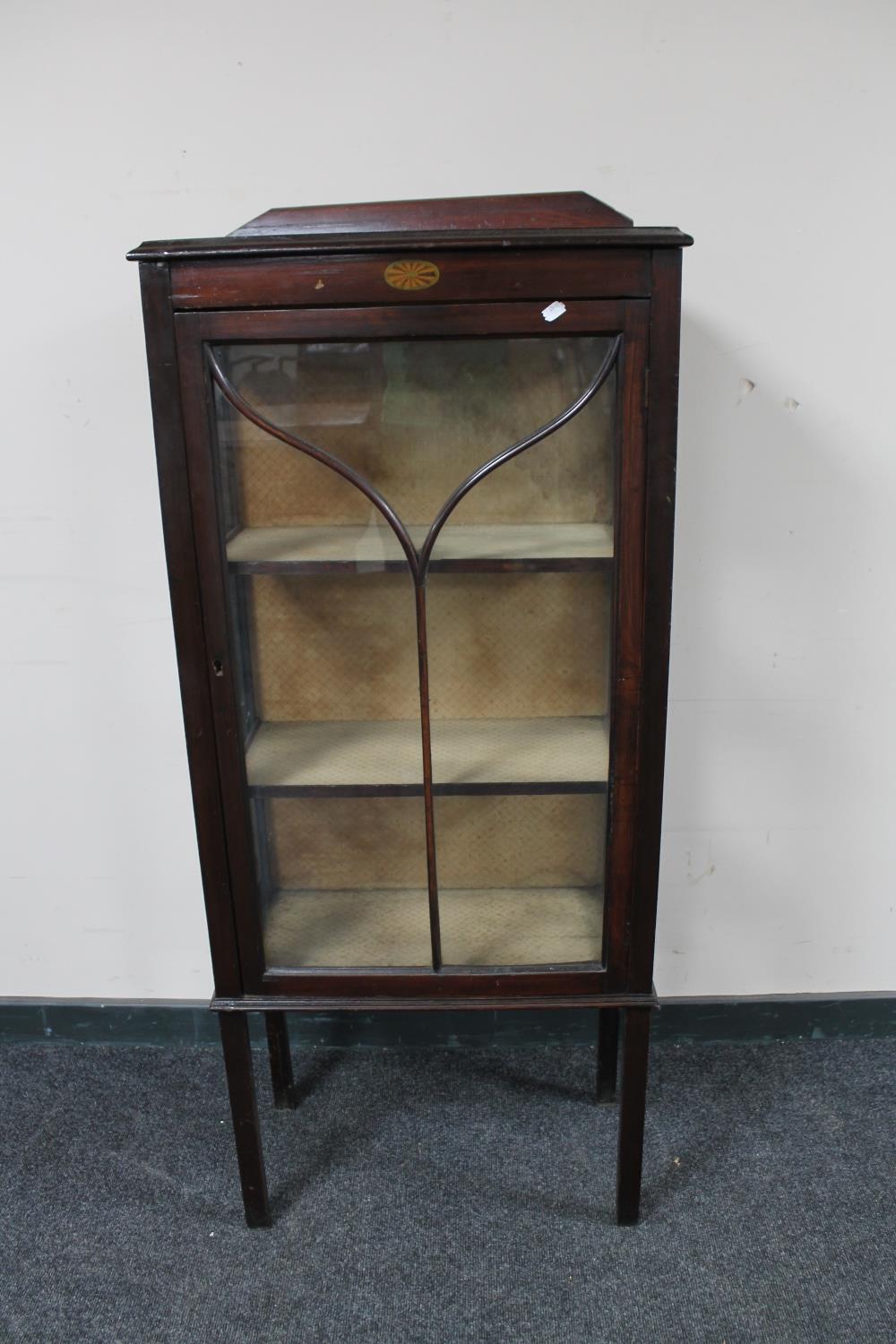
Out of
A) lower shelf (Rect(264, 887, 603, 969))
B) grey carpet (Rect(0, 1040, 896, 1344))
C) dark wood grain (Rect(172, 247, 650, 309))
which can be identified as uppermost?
dark wood grain (Rect(172, 247, 650, 309))

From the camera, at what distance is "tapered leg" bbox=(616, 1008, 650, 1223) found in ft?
3.50

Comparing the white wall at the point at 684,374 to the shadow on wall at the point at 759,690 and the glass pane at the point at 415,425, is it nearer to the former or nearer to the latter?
the shadow on wall at the point at 759,690

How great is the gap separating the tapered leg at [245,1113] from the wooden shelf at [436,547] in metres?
0.51

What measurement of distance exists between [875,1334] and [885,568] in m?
0.84

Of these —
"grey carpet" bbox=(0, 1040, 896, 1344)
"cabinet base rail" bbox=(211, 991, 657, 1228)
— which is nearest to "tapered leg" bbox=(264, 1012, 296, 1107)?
"grey carpet" bbox=(0, 1040, 896, 1344)

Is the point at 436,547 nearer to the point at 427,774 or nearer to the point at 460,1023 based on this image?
the point at 427,774

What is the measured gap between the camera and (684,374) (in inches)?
45.9

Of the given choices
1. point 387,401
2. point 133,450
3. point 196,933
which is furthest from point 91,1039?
point 387,401

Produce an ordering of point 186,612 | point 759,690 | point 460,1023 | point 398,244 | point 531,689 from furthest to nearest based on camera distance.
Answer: point 460,1023, point 759,690, point 531,689, point 186,612, point 398,244

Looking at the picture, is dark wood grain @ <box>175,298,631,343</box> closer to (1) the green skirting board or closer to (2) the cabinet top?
(2) the cabinet top

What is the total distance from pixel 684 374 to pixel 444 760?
545mm

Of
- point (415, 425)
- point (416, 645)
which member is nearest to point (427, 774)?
point (416, 645)

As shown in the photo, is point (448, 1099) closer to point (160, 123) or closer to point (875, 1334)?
point (875, 1334)

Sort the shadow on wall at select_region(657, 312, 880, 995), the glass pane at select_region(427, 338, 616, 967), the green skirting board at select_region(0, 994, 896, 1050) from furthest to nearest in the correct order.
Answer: the green skirting board at select_region(0, 994, 896, 1050), the shadow on wall at select_region(657, 312, 880, 995), the glass pane at select_region(427, 338, 616, 967)
